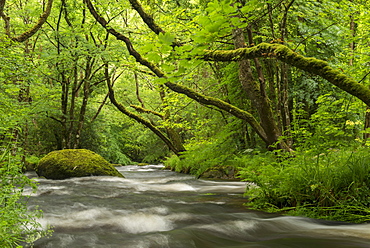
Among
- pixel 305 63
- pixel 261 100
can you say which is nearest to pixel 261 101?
pixel 261 100

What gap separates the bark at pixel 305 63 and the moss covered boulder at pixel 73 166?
6.67m

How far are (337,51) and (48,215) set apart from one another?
390 inches

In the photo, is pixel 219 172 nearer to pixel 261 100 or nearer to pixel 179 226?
pixel 261 100

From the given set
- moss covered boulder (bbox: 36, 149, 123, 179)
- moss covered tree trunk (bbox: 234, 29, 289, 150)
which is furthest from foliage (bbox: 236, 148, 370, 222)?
moss covered boulder (bbox: 36, 149, 123, 179)

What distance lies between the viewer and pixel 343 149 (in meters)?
3.90

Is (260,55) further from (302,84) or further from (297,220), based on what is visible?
(302,84)

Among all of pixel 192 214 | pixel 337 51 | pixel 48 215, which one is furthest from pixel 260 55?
pixel 337 51

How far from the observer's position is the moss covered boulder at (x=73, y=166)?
9203mm

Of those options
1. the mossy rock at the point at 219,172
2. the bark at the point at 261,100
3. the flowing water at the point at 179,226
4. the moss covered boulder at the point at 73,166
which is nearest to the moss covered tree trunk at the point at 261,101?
the bark at the point at 261,100

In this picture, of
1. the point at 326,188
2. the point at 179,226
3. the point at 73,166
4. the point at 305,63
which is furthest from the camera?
the point at 73,166

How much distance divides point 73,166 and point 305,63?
8.05m

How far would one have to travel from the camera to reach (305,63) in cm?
400

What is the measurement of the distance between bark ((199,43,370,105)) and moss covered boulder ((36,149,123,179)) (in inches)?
263

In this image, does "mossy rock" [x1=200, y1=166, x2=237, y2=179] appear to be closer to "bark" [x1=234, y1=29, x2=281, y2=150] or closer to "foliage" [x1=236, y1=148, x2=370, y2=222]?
"bark" [x1=234, y1=29, x2=281, y2=150]
